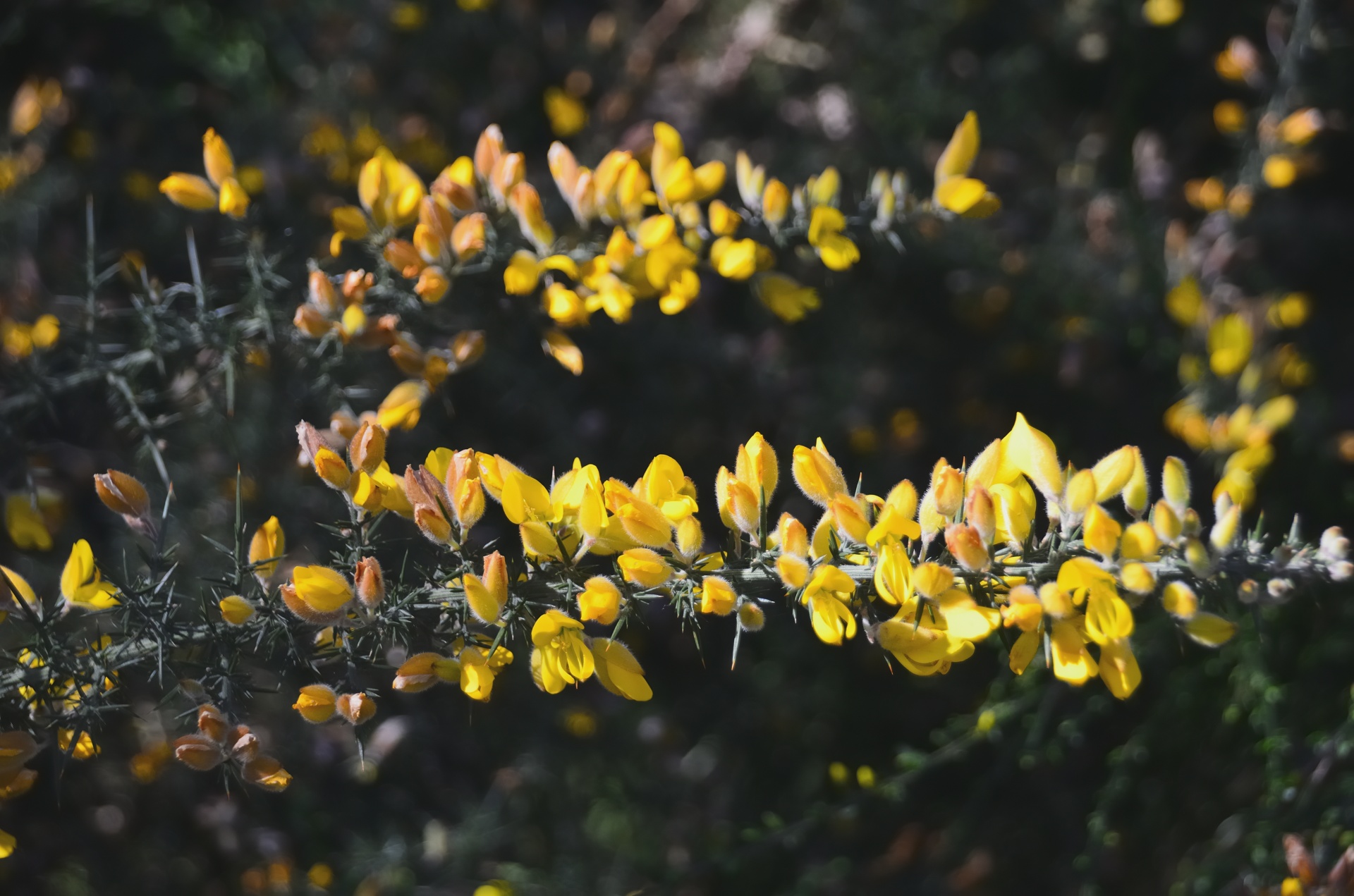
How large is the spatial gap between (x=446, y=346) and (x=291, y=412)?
0.35m

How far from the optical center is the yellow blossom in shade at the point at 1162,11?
221cm

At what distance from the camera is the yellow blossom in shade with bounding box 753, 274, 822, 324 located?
56.3 inches

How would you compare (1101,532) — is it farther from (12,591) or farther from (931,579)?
(12,591)

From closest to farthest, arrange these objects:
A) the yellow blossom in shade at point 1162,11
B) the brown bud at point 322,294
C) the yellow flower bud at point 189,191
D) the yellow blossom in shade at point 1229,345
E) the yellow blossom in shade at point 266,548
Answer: the yellow blossom in shade at point 266,548 < the brown bud at point 322,294 < the yellow flower bud at point 189,191 < the yellow blossom in shade at point 1229,345 < the yellow blossom in shade at point 1162,11

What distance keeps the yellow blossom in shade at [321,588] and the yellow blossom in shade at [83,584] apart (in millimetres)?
292

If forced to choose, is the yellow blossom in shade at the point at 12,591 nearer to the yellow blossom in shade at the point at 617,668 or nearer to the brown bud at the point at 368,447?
the brown bud at the point at 368,447

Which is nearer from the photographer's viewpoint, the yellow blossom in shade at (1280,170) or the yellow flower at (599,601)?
A: the yellow flower at (599,601)

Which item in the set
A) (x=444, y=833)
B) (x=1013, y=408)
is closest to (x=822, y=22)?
(x=1013, y=408)

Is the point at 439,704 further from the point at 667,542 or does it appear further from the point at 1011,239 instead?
the point at 1011,239

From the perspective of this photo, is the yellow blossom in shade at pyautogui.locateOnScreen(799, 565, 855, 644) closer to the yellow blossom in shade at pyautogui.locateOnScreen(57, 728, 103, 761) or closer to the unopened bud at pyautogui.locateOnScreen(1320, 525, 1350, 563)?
the unopened bud at pyautogui.locateOnScreen(1320, 525, 1350, 563)

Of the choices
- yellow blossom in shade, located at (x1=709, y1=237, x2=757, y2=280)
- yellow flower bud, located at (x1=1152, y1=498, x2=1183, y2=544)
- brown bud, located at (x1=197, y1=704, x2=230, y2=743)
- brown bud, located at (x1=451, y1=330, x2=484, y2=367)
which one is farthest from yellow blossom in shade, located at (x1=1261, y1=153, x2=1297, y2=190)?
brown bud, located at (x1=197, y1=704, x2=230, y2=743)

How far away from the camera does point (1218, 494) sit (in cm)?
97

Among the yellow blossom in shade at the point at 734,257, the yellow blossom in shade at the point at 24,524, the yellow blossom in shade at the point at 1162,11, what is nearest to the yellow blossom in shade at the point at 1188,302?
the yellow blossom in shade at the point at 1162,11

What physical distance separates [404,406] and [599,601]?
51 cm
